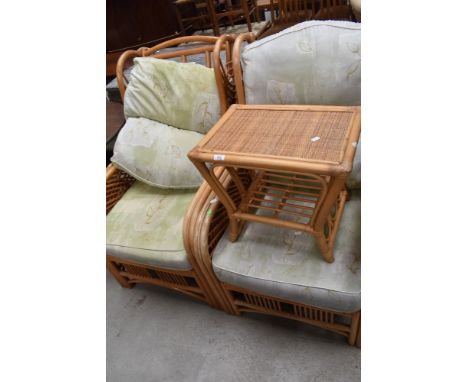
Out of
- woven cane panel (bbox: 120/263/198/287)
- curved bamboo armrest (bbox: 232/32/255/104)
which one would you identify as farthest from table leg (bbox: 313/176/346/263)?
woven cane panel (bbox: 120/263/198/287)

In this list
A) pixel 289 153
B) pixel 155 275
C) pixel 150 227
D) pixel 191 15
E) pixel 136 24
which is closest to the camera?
pixel 289 153

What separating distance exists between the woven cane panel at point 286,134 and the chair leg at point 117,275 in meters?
0.85

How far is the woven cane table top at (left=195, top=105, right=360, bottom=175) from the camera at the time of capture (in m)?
0.77

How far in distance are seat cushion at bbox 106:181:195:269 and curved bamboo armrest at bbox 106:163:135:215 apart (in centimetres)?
4

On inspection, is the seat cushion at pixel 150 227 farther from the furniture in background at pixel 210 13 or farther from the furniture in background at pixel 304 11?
the furniture in background at pixel 210 13

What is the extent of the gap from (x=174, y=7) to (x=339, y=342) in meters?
3.31

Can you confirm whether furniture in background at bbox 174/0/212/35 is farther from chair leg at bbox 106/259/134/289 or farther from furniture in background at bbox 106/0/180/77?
chair leg at bbox 106/259/134/289

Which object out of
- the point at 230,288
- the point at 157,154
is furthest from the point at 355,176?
the point at 157,154

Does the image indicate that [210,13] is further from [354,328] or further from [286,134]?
[354,328]

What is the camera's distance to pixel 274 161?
0.75m

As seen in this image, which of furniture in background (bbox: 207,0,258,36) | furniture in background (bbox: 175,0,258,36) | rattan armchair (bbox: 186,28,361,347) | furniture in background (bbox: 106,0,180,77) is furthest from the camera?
furniture in background (bbox: 106,0,180,77)

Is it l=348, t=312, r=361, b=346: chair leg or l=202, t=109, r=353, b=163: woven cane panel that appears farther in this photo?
l=348, t=312, r=361, b=346: chair leg

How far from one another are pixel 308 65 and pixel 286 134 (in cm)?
29

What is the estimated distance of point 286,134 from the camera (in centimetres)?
86
